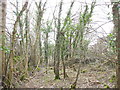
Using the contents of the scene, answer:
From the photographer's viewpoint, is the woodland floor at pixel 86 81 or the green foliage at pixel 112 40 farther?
the woodland floor at pixel 86 81

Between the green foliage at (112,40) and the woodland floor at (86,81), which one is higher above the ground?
the green foliage at (112,40)

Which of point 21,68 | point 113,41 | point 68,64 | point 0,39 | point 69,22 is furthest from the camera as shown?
point 68,64

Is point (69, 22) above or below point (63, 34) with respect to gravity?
above

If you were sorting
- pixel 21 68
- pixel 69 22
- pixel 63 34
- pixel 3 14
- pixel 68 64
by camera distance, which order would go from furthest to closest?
1. pixel 68 64
2. pixel 21 68
3. pixel 63 34
4. pixel 69 22
5. pixel 3 14

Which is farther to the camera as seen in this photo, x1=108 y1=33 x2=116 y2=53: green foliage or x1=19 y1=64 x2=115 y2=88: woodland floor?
x1=19 y1=64 x2=115 y2=88: woodland floor

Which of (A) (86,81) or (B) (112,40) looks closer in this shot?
(B) (112,40)

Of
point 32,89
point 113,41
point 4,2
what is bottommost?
point 32,89

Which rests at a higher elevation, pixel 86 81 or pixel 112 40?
pixel 112 40

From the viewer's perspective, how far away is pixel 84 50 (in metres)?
4.82

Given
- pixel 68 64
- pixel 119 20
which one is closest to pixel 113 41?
pixel 119 20

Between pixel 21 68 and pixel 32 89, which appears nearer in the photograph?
pixel 32 89

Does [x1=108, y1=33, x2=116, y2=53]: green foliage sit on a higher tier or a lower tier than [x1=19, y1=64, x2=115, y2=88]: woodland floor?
higher

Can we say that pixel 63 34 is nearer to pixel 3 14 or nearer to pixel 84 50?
pixel 84 50

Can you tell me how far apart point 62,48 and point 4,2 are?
3.34 meters
